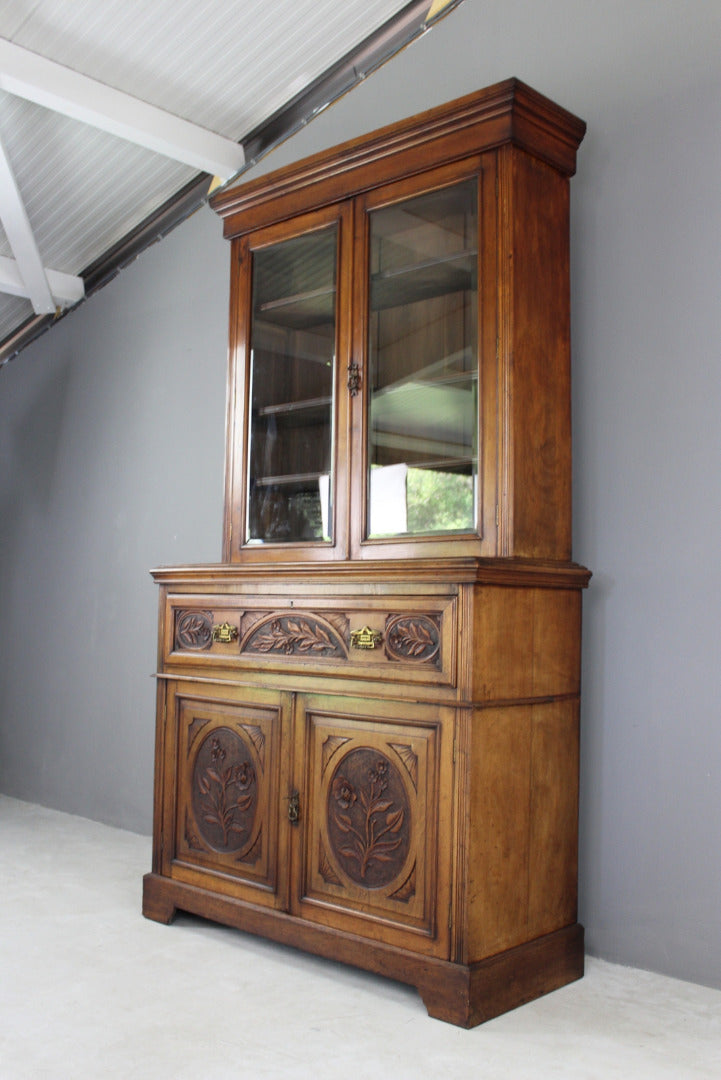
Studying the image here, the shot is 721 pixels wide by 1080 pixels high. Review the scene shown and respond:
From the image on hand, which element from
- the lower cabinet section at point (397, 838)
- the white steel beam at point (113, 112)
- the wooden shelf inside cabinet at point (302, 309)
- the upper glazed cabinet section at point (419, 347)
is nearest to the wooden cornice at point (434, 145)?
the upper glazed cabinet section at point (419, 347)

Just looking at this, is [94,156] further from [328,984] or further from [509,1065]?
[509,1065]

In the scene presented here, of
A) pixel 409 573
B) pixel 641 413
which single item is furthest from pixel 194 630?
pixel 641 413

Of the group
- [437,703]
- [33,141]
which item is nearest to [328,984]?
[437,703]

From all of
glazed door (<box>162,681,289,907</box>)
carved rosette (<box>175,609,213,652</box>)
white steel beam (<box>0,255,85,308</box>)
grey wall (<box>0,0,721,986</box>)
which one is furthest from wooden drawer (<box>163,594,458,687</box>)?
white steel beam (<box>0,255,85,308</box>)

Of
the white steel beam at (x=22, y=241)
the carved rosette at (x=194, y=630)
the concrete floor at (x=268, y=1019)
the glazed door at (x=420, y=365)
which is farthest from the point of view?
the white steel beam at (x=22, y=241)

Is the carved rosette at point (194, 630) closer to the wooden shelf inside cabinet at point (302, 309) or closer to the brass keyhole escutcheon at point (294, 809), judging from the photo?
the brass keyhole escutcheon at point (294, 809)

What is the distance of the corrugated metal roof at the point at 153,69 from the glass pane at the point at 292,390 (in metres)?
0.87

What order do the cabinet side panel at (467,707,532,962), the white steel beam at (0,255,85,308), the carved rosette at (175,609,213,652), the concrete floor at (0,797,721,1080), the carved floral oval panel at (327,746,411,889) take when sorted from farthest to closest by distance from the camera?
the white steel beam at (0,255,85,308) → the carved rosette at (175,609,213,652) → the carved floral oval panel at (327,746,411,889) → the cabinet side panel at (467,707,532,962) → the concrete floor at (0,797,721,1080)

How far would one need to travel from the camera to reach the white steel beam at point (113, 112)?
315 centimetres

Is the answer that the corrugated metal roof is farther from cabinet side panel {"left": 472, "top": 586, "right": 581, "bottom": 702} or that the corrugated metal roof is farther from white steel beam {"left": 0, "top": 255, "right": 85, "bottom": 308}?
cabinet side panel {"left": 472, "top": 586, "right": 581, "bottom": 702}

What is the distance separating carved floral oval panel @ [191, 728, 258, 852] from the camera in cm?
251

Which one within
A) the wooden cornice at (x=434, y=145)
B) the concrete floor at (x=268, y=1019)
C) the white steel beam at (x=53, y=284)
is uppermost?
the white steel beam at (x=53, y=284)

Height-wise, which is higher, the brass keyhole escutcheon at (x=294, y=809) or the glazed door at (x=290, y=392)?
the glazed door at (x=290, y=392)

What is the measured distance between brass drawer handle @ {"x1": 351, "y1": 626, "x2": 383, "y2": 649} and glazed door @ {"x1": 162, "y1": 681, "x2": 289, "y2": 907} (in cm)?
29
